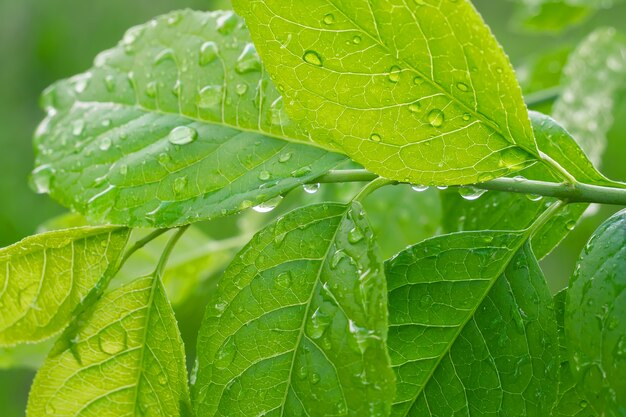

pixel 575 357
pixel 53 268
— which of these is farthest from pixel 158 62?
pixel 575 357

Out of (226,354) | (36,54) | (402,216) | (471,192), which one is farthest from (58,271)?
(36,54)

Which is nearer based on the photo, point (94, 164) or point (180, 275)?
point (94, 164)

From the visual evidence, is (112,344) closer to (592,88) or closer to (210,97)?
(210,97)

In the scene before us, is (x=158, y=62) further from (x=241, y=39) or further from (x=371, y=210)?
(x=371, y=210)

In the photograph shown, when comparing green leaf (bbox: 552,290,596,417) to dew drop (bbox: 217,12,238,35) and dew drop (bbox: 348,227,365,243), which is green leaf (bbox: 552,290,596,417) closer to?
dew drop (bbox: 348,227,365,243)

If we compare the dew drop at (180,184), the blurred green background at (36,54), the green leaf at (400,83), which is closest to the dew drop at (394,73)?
the green leaf at (400,83)
